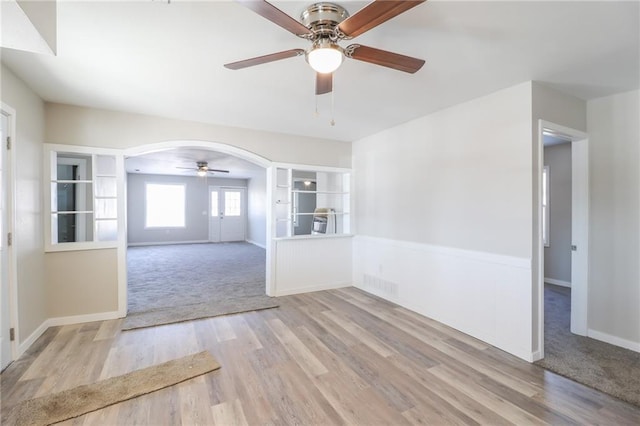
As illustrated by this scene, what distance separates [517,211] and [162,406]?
10.8 feet

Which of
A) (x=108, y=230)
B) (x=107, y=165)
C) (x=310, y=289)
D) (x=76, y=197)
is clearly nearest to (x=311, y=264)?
(x=310, y=289)

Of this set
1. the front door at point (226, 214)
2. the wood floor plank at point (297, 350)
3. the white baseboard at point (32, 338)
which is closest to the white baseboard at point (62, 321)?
the white baseboard at point (32, 338)

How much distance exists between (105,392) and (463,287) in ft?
11.1

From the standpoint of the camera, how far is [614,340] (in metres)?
2.90

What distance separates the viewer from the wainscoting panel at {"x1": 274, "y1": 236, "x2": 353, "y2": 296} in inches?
176

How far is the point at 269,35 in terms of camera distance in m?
1.97

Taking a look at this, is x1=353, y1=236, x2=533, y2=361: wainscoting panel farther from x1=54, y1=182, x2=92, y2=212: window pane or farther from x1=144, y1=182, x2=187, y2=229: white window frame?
x1=144, y1=182, x2=187, y2=229: white window frame

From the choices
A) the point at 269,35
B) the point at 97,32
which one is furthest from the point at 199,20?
the point at 97,32

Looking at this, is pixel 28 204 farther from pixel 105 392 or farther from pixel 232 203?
pixel 232 203

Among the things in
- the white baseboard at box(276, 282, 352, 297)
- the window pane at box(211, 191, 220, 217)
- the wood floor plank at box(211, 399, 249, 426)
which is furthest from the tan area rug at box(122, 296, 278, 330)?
the window pane at box(211, 191, 220, 217)

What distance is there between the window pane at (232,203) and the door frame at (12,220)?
823 centimetres

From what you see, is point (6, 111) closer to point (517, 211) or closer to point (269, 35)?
point (269, 35)

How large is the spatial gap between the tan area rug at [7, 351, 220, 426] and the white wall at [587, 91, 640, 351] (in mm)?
3890

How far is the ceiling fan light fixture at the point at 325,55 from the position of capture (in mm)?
1635
